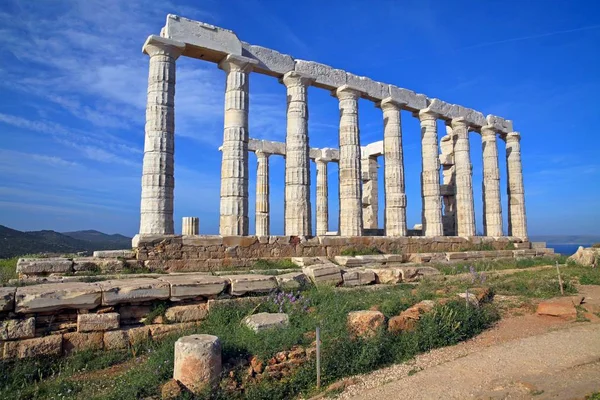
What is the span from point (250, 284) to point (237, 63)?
9769mm

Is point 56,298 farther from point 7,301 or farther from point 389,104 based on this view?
point 389,104

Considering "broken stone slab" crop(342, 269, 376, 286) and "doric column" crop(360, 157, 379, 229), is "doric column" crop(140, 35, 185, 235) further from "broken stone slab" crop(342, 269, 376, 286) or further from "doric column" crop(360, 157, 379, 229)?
"doric column" crop(360, 157, 379, 229)

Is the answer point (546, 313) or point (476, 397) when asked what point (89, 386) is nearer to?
point (476, 397)

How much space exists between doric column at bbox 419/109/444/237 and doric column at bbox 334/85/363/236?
4881mm

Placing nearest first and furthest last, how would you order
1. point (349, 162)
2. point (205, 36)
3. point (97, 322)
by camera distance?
point (97, 322) → point (205, 36) → point (349, 162)

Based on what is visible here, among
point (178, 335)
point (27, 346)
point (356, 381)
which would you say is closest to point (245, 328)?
point (178, 335)

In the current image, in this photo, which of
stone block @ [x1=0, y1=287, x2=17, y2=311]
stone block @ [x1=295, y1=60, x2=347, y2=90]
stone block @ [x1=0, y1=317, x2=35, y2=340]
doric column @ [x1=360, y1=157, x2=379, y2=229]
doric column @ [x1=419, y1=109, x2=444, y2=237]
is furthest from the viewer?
doric column @ [x1=360, y1=157, x2=379, y2=229]

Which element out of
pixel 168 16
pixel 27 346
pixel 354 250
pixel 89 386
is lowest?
pixel 89 386

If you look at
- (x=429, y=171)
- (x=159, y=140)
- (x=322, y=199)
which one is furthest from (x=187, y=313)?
(x=322, y=199)

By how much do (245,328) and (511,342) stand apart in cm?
492

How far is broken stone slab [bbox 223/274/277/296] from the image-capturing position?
30.2 feet

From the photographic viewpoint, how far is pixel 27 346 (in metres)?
6.96

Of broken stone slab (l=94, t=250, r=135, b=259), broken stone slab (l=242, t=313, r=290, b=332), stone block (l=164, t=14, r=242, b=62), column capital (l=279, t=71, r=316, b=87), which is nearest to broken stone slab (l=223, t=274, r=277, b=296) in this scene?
broken stone slab (l=242, t=313, r=290, b=332)

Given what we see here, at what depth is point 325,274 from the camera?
11188mm
